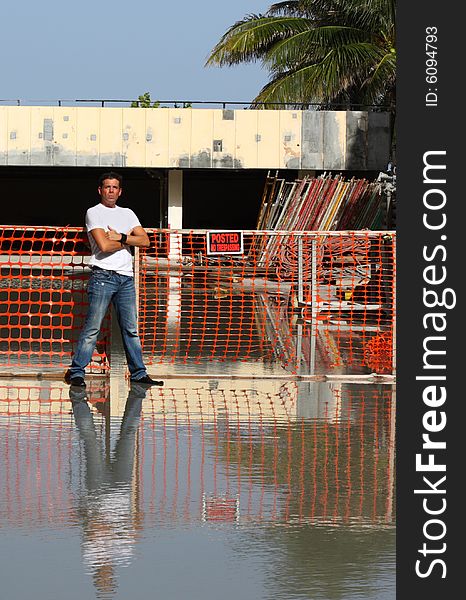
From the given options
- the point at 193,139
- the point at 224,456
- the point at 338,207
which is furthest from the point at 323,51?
the point at 224,456

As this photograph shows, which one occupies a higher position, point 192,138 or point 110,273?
point 192,138

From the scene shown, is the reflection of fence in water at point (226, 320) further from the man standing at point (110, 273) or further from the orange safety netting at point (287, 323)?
the man standing at point (110, 273)

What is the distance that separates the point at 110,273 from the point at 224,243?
868 cm

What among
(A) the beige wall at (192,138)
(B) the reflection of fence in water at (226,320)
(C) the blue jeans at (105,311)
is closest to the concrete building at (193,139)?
(A) the beige wall at (192,138)

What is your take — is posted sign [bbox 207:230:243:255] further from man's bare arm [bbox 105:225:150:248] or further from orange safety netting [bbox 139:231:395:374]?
man's bare arm [bbox 105:225:150:248]

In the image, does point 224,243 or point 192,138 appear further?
point 192,138

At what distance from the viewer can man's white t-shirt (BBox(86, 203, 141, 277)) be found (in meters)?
11.7

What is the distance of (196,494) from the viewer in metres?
7.61

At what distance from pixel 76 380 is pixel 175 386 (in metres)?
0.91

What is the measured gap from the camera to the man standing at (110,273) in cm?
1159

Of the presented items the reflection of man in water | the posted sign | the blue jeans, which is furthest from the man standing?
the posted sign

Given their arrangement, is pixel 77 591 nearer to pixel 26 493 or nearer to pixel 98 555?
pixel 98 555

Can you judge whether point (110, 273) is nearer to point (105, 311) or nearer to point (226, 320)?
point (105, 311)

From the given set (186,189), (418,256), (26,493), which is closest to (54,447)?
(26,493)
